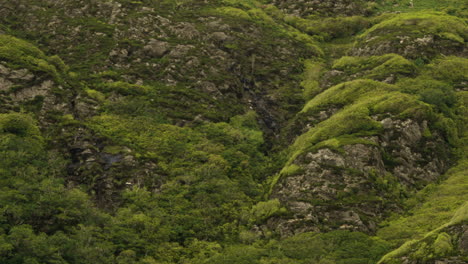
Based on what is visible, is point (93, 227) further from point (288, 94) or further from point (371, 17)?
point (371, 17)

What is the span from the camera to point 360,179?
6238cm

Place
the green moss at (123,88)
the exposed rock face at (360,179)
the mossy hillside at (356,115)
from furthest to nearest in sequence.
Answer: the green moss at (123,88) → the mossy hillside at (356,115) → the exposed rock face at (360,179)

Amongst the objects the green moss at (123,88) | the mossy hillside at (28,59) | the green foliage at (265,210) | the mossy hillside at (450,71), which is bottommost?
the green foliage at (265,210)

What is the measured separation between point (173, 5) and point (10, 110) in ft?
178

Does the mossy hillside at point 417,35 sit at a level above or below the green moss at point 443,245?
above

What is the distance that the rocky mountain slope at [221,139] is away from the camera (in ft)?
175

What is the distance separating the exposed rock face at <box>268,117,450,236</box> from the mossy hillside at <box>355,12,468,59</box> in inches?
1119

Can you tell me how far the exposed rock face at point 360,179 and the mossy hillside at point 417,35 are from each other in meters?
28.4

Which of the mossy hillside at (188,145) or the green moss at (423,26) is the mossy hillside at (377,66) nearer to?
the green moss at (423,26)

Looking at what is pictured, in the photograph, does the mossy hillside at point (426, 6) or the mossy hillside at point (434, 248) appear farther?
the mossy hillside at point (426, 6)

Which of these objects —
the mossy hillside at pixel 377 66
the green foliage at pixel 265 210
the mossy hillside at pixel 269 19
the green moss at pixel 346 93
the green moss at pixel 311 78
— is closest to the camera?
the green foliage at pixel 265 210

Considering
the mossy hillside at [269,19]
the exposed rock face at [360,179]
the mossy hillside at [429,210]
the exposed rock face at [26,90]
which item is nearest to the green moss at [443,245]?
the mossy hillside at [429,210]

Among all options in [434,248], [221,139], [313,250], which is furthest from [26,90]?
[434,248]

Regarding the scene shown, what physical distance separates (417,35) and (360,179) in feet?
150
